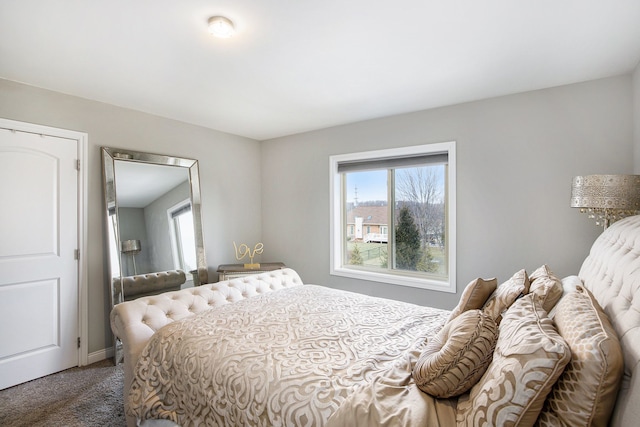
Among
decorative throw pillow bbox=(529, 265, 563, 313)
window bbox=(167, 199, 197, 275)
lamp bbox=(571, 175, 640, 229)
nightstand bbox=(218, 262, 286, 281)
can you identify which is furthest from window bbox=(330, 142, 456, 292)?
window bbox=(167, 199, 197, 275)

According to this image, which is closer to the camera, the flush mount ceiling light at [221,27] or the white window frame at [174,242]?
the flush mount ceiling light at [221,27]

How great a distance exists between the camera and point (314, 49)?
2025 mm

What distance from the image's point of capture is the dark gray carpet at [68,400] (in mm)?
2094

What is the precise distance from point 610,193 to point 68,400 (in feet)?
13.2

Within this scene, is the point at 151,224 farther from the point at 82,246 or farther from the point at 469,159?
the point at 469,159

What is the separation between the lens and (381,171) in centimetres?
372

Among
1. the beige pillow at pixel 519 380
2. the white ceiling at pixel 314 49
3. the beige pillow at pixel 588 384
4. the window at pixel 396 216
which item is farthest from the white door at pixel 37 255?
the beige pillow at pixel 588 384

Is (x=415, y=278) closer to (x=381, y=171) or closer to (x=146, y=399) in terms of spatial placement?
(x=381, y=171)

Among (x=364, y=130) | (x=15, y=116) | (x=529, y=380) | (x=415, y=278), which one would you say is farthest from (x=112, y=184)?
(x=529, y=380)

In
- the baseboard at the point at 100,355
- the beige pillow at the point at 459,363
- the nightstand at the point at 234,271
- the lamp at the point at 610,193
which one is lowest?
the baseboard at the point at 100,355

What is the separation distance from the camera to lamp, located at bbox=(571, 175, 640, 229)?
5.84 feet

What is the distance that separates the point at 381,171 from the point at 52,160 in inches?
131

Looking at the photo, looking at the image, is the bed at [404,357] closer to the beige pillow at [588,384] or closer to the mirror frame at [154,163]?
the beige pillow at [588,384]

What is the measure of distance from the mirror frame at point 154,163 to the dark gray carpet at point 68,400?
66cm
